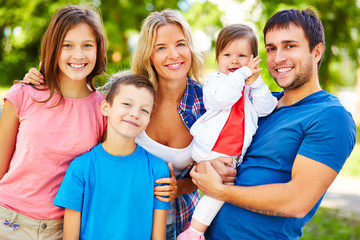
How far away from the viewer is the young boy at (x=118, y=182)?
232cm

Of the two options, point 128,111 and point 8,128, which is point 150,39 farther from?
point 8,128

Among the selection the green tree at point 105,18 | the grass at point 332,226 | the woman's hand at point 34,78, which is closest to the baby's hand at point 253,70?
the woman's hand at point 34,78

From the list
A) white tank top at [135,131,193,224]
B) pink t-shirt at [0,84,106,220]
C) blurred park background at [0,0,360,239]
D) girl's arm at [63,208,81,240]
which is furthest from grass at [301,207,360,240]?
pink t-shirt at [0,84,106,220]

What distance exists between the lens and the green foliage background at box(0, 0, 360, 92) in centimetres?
912

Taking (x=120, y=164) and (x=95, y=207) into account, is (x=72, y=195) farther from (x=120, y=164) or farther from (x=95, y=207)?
(x=120, y=164)

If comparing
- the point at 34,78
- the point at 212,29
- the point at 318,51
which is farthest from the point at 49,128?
the point at 212,29

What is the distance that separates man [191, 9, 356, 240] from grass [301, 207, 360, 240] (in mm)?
3353

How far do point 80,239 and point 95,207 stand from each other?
24cm

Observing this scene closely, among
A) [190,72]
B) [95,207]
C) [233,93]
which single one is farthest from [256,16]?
[95,207]

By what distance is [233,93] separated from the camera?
2498 mm

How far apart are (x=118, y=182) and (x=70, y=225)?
0.40 m

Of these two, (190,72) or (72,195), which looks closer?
(72,195)

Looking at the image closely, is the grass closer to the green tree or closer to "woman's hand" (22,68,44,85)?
"woman's hand" (22,68,44,85)

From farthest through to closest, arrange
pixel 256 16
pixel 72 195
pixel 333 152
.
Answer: pixel 256 16 < pixel 72 195 < pixel 333 152
